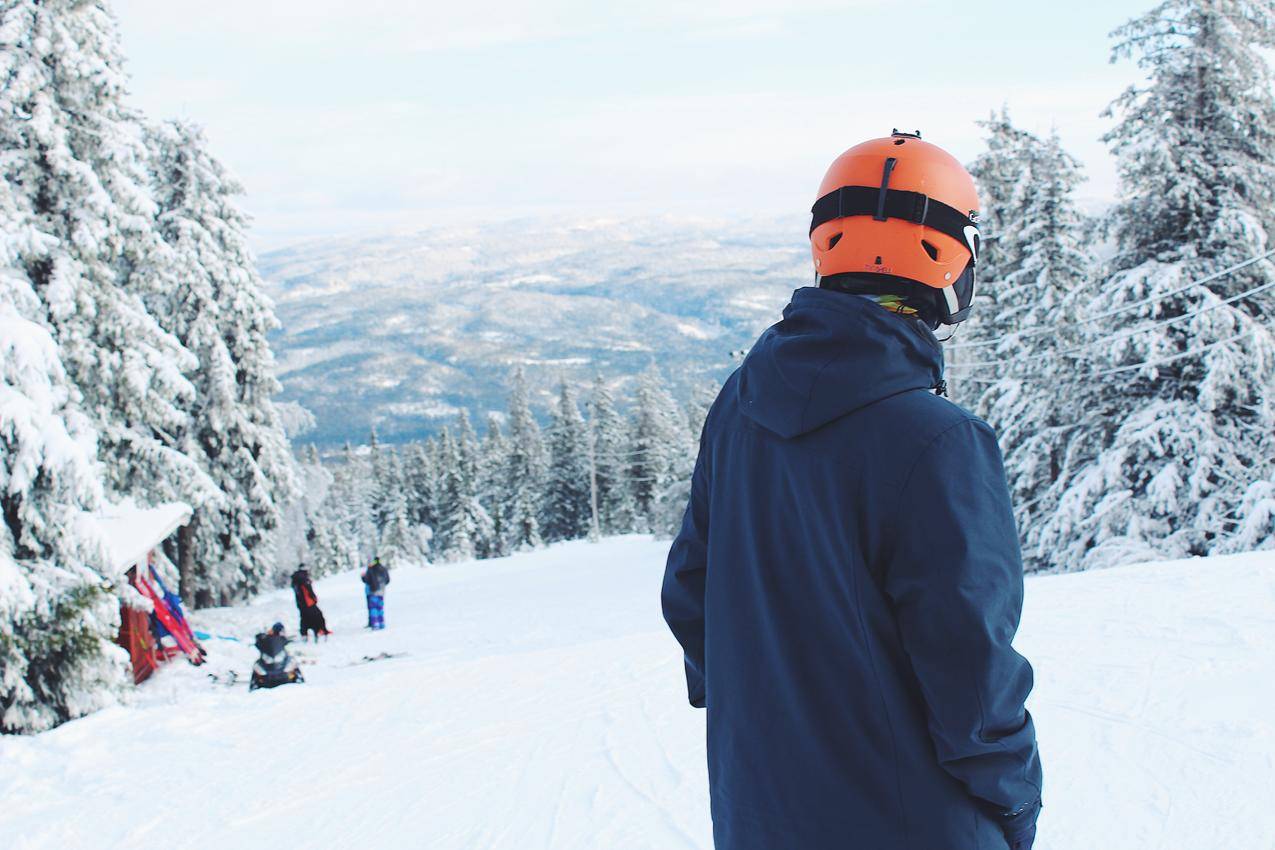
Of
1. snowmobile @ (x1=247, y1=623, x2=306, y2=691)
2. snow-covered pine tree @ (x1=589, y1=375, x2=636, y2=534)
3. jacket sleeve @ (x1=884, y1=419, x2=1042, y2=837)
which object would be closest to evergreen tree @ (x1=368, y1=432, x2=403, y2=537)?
snow-covered pine tree @ (x1=589, y1=375, x2=636, y2=534)

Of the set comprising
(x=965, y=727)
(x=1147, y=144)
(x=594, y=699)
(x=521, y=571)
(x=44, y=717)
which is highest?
(x=1147, y=144)

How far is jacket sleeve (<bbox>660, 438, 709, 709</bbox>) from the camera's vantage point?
90.8 inches

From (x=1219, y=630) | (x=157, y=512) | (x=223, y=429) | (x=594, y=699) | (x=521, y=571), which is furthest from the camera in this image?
(x=521, y=571)

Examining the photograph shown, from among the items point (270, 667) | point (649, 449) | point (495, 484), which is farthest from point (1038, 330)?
point (495, 484)

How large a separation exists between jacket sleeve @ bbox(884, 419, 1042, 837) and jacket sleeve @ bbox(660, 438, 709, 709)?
66 cm

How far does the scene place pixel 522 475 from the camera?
210 feet

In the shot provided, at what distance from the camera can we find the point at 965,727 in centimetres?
171

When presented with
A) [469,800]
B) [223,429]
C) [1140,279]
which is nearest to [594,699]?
[469,800]

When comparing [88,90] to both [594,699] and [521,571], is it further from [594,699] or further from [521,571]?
[521,571]

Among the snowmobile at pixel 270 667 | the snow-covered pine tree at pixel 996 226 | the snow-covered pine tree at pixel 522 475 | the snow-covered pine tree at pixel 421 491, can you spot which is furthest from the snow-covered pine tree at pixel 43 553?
the snow-covered pine tree at pixel 421 491

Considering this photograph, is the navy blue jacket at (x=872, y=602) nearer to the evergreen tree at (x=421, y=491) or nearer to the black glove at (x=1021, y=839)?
the black glove at (x=1021, y=839)

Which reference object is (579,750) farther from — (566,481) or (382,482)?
(382,482)

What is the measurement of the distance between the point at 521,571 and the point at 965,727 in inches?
1138

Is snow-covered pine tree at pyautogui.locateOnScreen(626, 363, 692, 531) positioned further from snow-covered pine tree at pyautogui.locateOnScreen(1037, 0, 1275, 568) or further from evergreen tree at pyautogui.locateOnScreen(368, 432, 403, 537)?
snow-covered pine tree at pyautogui.locateOnScreen(1037, 0, 1275, 568)
